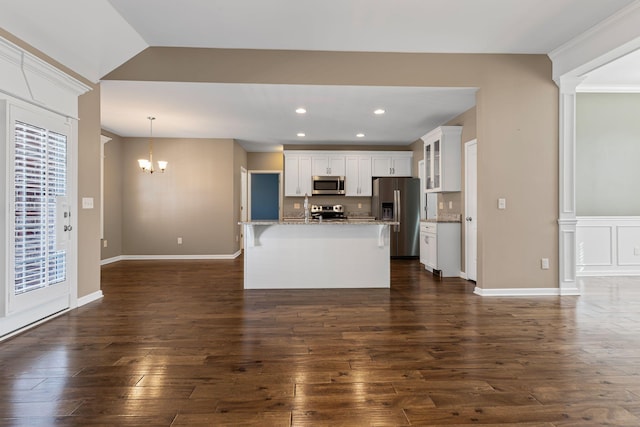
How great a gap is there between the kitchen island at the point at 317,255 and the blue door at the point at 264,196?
6.63m

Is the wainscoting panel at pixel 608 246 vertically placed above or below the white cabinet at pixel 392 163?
below

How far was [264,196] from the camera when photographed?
11352mm

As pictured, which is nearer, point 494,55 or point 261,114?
point 494,55

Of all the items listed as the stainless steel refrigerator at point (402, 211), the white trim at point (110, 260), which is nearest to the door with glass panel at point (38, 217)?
the white trim at point (110, 260)

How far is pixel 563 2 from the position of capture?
3.19 metres

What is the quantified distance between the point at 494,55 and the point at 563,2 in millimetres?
1095

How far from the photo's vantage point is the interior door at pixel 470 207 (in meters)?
5.17

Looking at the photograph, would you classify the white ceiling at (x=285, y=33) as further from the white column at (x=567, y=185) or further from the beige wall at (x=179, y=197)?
the beige wall at (x=179, y=197)

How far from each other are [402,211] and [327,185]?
1705 millimetres

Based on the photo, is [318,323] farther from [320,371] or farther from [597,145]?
[597,145]

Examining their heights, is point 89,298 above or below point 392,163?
below

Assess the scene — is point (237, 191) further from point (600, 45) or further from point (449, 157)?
point (600, 45)

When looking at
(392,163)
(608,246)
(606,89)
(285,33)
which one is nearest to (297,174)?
(392,163)

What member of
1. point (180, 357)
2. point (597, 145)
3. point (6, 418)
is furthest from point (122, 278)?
point (597, 145)
